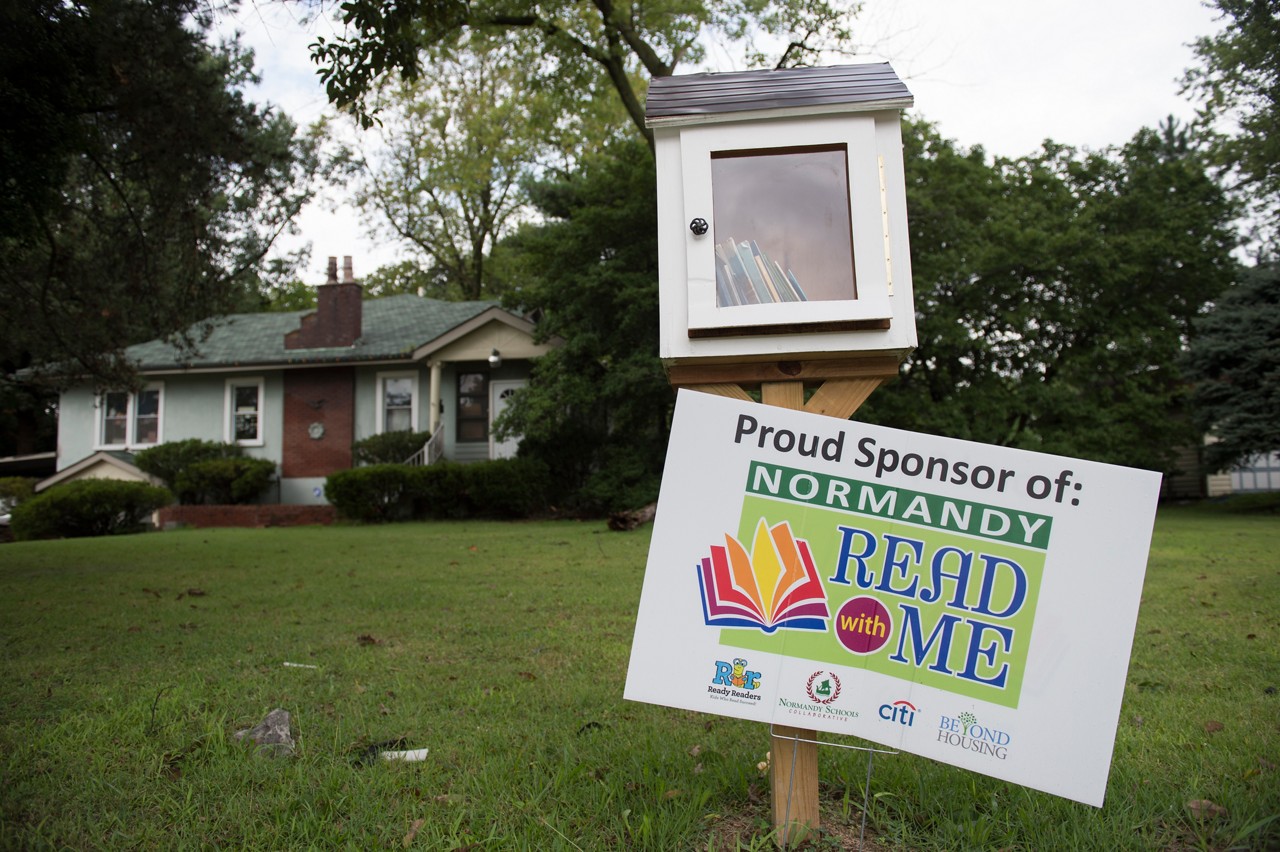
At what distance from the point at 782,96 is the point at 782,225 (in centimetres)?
42

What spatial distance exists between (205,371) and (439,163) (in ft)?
43.7

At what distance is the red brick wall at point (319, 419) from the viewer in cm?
2136

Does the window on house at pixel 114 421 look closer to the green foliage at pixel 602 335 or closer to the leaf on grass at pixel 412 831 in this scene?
the green foliage at pixel 602 335

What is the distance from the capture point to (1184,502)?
73.8ft

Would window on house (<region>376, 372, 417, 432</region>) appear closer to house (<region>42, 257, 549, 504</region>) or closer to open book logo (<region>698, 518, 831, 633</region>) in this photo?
house (<region>42, 257, 549, 504</region>)

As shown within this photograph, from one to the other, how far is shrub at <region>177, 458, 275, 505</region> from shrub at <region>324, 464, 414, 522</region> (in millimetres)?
3444

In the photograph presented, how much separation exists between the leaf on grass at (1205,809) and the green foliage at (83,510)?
1828cm

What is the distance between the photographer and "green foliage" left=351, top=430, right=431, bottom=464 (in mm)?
19766

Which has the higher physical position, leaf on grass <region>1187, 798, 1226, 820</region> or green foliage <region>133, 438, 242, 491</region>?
green foliage <region>133, 438, 242, 491</region>

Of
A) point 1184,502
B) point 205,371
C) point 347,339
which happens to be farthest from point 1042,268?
point 205,371

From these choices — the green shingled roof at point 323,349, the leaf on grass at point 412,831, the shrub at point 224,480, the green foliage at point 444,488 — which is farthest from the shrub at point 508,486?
the leaf on grass at point 412,831

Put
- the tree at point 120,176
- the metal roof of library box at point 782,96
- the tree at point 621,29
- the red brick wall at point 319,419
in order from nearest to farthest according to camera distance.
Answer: the metal roof of library box at point 782,96 < the tree at point 120,176 < the tree at point 621,29 < the red brick wall at point 319,419

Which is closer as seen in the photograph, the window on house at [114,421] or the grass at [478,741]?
the grass at [478,741]

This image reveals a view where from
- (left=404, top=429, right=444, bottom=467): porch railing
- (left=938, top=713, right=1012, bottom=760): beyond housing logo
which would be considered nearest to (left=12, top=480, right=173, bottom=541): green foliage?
(left=404, top=429, right=444, bottom=467): porch railing
